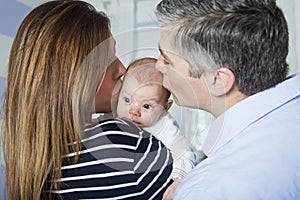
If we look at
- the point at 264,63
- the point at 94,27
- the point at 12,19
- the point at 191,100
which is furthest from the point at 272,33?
the point at 12,19

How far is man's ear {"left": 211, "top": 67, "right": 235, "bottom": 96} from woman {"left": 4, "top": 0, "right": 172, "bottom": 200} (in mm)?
178

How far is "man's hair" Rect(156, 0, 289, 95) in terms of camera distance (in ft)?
2.56

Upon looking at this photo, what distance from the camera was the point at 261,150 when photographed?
0.69 meters

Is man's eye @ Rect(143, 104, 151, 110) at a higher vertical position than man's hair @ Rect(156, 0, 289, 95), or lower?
lower

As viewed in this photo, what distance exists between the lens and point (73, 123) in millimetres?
889

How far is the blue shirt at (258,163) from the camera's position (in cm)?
68

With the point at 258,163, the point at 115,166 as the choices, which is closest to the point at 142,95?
the point at 115,166

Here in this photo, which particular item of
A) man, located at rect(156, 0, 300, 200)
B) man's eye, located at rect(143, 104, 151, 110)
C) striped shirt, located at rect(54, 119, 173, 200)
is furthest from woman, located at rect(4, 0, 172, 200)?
man's eye, located at rect(143, 104, 151, 110)

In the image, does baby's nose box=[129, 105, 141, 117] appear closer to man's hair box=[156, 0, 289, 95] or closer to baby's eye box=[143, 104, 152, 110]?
baby's eye box=[143, 104, 152, 110]

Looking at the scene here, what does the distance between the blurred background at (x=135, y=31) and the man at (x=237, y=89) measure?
0.13 meters

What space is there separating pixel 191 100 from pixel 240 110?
14 cm

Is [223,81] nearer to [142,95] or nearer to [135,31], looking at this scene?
[142,95]

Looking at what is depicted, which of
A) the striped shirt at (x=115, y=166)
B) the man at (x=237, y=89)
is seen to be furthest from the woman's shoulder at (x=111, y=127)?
the man at (x=237, y=89)

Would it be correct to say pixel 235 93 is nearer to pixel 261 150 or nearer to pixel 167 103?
pixel 261 150
